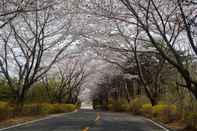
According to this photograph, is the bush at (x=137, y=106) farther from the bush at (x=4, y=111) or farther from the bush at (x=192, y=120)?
the bush at (x=192, y=120)

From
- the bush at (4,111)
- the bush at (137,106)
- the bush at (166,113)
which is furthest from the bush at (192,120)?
the bush at (137,106)

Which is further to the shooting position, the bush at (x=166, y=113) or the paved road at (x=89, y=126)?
the bush at (x=166, y=113)

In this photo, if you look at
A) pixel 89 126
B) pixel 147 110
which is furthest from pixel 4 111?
pixel 147 110

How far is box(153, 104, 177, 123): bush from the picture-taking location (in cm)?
2470

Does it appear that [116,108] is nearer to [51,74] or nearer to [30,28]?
[51,74]

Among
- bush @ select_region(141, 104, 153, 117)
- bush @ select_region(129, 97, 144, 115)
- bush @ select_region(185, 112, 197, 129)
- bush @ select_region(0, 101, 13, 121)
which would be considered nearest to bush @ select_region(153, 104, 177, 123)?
bush @ select_region(141, 104, 153, 117)

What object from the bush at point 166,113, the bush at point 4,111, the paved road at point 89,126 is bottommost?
the paved road at point 89,126

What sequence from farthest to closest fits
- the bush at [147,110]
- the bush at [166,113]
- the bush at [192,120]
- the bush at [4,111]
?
the bush at [147,110], the bush at [4,111], the bush at [166,113], the bush at [192,120]

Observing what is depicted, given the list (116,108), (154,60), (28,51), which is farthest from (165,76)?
(28,51)

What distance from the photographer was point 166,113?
26.2 meters

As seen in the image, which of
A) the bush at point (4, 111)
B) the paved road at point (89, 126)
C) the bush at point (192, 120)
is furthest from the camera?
the bush at point (4, 111)

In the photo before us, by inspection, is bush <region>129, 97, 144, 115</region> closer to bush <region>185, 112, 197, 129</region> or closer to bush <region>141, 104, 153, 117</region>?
bush <region>141, 104, 153, 117</region>

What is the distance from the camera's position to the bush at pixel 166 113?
2470 centimetres

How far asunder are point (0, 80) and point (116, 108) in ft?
61.8
